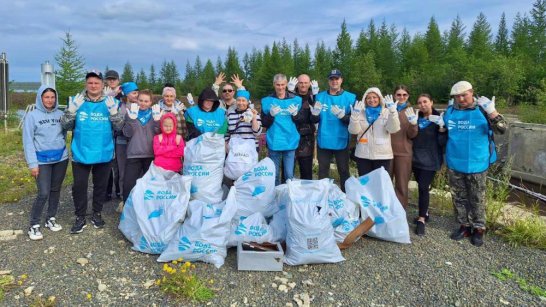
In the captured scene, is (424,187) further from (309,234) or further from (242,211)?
(242,211)

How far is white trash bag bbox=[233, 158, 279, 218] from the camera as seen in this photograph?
420 cm

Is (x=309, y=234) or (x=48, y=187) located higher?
(x=48, y=187)

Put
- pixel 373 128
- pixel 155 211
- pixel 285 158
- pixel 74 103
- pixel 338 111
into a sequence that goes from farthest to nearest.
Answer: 1. pixel 285 158
2. pixel 338 111
3. pixel 373 128
4. pixel 74 103
5. pixel 155 211

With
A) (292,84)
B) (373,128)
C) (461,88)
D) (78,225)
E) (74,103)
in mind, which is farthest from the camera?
(292,84)

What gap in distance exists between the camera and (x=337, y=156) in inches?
197

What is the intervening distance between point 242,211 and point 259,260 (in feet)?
2.65

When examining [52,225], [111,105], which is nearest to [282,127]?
[111,105]

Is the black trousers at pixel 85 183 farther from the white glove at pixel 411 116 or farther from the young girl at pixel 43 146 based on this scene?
the white glove at pixel 411 116

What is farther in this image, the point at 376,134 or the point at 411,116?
the point at 376,134

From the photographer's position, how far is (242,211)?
4152mm

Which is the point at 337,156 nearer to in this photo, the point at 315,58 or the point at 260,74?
the point at 260,74

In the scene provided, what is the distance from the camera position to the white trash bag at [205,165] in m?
4.16

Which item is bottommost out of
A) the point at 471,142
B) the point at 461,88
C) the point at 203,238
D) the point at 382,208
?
the point at 203,238

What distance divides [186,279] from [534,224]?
3.83m
